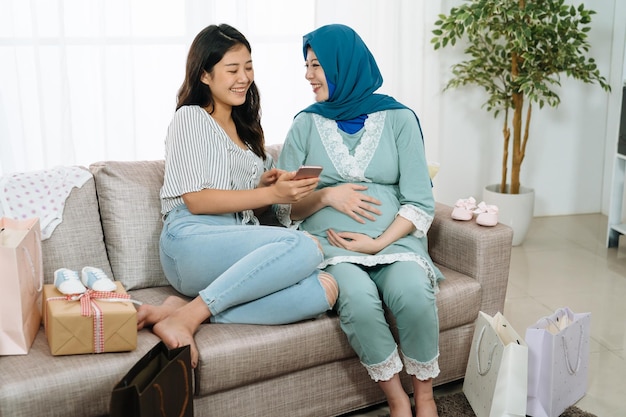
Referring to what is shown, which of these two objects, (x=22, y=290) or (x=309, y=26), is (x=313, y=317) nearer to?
(x=22, y=290)

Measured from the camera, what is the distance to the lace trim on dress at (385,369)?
83.6 inches

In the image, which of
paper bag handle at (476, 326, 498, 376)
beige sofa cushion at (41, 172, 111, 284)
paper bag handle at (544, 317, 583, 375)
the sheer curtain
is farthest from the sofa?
the sheer curtain

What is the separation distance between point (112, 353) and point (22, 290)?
0.27m

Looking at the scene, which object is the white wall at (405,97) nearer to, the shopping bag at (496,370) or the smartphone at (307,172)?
the smartphone at (307,172)

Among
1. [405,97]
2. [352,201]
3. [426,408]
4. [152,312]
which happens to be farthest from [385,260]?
[405,97]

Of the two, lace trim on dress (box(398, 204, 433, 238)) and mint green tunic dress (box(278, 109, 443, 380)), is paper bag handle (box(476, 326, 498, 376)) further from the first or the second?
lace trim on dress (box(398, 204, 433, 238))

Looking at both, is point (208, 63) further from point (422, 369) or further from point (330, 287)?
point (422, 369)

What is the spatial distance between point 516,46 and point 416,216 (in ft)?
5.26

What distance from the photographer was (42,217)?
89.9 inches

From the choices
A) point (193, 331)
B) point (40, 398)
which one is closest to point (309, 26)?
point (193, 331)

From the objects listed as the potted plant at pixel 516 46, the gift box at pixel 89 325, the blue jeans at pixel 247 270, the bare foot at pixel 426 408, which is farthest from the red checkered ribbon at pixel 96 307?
the potted plant at pixel 516 46

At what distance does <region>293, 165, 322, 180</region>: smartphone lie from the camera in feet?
7.27

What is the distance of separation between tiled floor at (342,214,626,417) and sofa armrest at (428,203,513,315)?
332 mm

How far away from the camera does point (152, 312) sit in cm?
210
